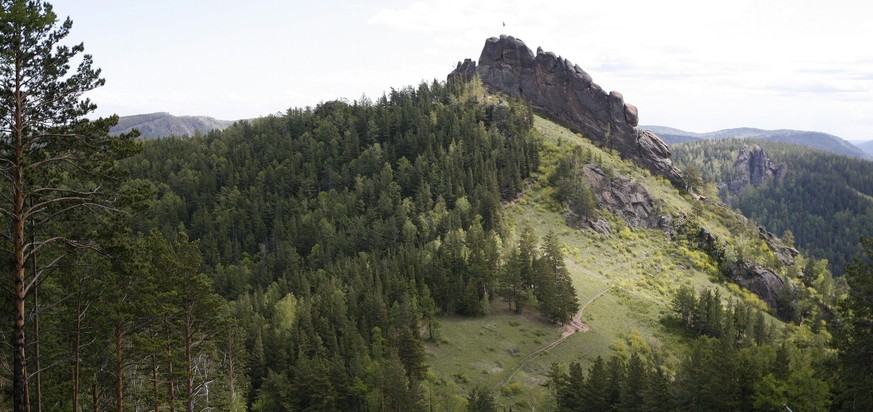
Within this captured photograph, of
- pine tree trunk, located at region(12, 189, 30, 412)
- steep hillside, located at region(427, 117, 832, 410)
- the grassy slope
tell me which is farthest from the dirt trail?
pine tree trunk, located at region(12, 189, 30, 412)

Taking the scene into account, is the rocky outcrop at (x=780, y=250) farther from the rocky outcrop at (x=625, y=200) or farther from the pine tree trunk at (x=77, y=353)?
the pine tree trunk at (x=77, y=353)

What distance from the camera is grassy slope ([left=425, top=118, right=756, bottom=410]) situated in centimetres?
7731

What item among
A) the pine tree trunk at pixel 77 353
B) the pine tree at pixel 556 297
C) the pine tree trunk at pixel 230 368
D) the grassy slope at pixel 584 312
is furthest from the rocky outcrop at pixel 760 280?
the pine tree trunk at pixel 77 353

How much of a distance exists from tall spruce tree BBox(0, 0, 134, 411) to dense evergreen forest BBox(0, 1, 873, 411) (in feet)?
0.29

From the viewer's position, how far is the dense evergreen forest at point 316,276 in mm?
22422

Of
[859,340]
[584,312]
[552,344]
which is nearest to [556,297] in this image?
[552,344]

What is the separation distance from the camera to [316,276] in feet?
373

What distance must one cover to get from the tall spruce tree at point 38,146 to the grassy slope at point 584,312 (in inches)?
2201

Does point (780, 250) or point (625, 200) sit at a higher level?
point (625, 200)

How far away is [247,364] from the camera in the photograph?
7644 cm

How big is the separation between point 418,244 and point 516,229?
24327 mm

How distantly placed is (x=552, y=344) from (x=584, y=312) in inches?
609

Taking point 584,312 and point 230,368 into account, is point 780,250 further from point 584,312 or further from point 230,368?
point 230,368

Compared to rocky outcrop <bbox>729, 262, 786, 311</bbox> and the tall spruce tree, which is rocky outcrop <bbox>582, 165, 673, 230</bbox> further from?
the tall spruce tree
